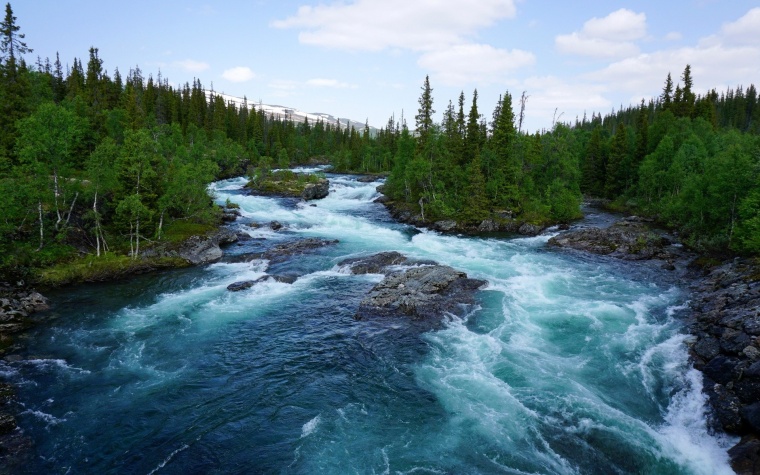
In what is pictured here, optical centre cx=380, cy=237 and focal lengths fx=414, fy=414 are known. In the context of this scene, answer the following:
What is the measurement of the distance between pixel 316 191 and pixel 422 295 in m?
53.2

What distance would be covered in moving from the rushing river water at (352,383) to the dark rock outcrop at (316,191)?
44111mm

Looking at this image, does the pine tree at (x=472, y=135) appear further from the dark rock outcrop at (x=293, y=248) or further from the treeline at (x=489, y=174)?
the dark rock outcrop at (x=293, y=248)

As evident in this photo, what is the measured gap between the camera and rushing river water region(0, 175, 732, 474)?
14766mm

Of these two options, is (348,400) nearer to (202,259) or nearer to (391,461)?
(391,461)

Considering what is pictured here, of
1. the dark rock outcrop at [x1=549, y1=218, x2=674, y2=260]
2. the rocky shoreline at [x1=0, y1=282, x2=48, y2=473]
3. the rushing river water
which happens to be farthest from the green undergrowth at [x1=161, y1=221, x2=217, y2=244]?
the dark rock outcrop at [x1=549, y1=218, x2=674, y2=260]

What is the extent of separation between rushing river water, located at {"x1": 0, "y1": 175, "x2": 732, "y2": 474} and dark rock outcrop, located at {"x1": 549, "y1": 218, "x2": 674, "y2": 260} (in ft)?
28.7

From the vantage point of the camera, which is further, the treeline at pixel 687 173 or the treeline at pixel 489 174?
the treeline at pixel 489 174

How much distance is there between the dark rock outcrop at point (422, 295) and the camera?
87.5 feet

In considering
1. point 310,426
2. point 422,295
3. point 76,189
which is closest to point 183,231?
point 76,189

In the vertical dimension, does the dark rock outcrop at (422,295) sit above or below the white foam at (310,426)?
above

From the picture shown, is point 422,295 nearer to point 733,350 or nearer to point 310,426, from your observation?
point 310,426

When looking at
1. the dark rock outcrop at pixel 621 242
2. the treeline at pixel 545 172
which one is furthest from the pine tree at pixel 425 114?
the dark rock outcrop at pixel 621 242

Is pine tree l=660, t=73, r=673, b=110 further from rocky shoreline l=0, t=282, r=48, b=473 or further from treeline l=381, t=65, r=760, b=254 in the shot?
rocky shoreline l=0, t=282, r=48, b=473

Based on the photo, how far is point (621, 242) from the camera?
42656 mm
